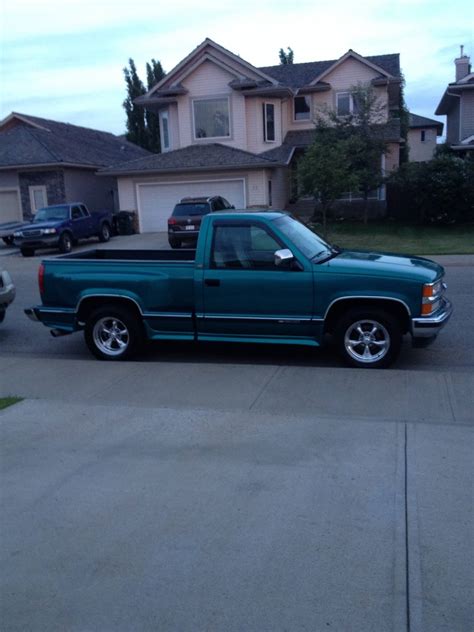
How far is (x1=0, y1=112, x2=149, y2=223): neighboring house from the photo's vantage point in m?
Result: 32.1

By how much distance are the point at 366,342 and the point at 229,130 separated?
25.5m

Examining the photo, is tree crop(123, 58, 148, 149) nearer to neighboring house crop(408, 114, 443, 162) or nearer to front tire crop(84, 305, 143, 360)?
neighboring house crop(408, 114, 443, 162)

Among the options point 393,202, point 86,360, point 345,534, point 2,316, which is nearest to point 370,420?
point 345,534

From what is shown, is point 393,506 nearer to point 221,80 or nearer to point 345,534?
point 345,534

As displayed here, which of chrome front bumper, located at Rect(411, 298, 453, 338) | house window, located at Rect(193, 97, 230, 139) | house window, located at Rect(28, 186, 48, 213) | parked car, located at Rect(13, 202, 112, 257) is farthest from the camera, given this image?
house window, located at Rect(28, 186, 48, 213)

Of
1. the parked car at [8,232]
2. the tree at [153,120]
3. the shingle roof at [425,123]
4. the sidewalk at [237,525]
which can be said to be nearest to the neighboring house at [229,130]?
the parked car at [8,232]

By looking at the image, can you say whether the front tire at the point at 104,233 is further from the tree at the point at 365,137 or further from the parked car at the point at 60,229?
the tree at the point at 365,137

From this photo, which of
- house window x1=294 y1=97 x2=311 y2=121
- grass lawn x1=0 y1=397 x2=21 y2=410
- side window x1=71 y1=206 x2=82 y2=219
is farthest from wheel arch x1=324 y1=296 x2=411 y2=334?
house window x1=294 y1=97 x2=311 y2=121

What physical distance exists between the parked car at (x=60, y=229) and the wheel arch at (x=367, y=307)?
18959 millimetres

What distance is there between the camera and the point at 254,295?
26.8ft

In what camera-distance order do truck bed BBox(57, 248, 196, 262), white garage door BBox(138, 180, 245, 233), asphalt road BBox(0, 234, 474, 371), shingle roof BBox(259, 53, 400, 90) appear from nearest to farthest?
1. asphalt road BBox(0, 234, 474, 371)
2. truck bed BBox(57, 248, 196, 262)
3. white garage door BBox(138, 180, 245, 233)
4. shingle roof BBox(259, 53, 400, 90)

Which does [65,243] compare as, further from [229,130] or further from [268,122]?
[268,122]

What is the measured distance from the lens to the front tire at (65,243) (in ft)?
83.7

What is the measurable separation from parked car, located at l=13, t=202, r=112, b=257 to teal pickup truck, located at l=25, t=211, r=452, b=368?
662 inches
